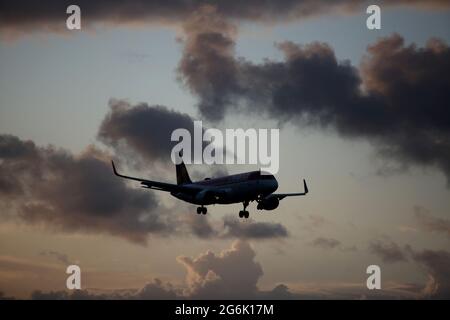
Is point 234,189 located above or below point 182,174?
below

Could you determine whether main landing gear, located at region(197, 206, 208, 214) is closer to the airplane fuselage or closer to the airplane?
the airplane

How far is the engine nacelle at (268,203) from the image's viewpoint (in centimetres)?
13075

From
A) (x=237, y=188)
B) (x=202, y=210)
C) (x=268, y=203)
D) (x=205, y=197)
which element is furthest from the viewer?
(x=202, y=210)

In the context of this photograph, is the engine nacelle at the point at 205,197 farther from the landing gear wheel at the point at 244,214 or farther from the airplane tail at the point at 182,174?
the airplane tail at the point at 182,174

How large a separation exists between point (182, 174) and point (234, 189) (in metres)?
40.5

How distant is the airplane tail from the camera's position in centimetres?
16338

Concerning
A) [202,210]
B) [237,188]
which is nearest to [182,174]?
[202,210]

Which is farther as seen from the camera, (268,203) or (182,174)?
(182,174)

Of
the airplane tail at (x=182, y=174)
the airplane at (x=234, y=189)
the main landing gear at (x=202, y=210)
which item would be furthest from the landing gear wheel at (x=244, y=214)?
the airplane tail at (x=182, y=174)

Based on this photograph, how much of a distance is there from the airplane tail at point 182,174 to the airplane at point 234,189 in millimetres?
25336

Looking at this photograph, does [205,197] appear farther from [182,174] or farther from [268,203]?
[182,174]

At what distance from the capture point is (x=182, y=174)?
164 meters
